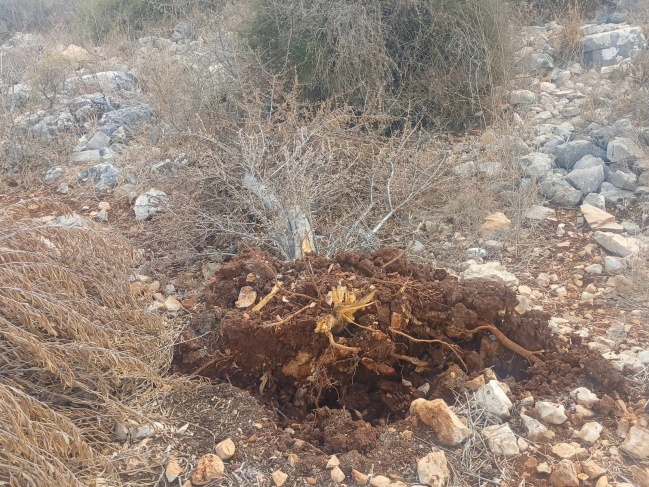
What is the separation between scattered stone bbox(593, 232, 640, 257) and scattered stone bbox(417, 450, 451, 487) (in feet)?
7.00

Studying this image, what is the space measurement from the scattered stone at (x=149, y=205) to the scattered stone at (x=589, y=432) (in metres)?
3.10

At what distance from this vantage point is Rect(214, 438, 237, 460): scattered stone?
2.30 m

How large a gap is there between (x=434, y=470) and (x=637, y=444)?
73 cm

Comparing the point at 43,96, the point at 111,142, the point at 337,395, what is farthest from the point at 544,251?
the point at 43,96

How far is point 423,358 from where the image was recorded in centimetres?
297

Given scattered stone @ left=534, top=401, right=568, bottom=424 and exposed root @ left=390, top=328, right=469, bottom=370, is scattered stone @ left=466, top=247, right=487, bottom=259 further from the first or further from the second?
scattered stone @ left=534, top=401, right=568, bottom=424

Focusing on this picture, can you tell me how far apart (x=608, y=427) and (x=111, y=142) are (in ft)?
16.8

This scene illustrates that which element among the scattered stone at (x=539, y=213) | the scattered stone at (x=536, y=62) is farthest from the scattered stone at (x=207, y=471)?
the scattered stone at (x=536, y=62)

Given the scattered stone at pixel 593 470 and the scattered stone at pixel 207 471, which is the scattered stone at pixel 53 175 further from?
the scattered stone at pixel 593 470

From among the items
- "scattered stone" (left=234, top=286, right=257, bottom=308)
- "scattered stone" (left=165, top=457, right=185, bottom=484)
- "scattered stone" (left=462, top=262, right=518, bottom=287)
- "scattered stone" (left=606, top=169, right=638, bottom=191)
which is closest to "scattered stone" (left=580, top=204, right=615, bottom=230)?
"scattered stone" (left=606, top=169, right=638, bottom=191)

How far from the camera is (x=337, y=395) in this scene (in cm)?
285

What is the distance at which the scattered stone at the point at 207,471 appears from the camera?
87.3 inches

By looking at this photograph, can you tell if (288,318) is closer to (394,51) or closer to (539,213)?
(539,213)

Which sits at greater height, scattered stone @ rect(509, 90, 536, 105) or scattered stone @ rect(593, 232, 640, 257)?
scattered stone @ rect(509, 90, 536, 105)
